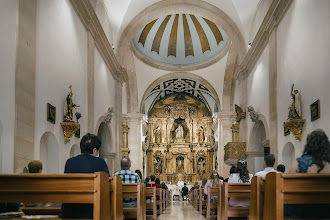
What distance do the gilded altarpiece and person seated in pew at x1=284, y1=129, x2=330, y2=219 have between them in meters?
25.4

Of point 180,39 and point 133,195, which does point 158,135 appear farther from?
point 133,195

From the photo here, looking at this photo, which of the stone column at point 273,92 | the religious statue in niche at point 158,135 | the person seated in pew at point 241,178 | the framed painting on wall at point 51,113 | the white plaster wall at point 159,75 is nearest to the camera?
the person seated in pew at point 241,178

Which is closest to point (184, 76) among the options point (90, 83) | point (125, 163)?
point (90, 83)

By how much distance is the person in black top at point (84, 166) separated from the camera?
3547 mm

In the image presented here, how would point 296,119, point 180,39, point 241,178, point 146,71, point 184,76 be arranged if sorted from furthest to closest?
1. point 184,76
2. point 146,71
3. point 180,39
4. point 296,119
5. point 241,178

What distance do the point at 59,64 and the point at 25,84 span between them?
2181 mm

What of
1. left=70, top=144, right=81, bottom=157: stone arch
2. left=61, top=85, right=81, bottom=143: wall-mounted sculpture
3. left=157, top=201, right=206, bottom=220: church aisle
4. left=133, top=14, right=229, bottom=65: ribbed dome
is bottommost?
left=157, top=201, right=206, bottom=220: church aisle

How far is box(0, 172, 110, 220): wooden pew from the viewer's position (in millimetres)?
3107

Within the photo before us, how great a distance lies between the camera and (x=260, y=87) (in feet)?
40.4

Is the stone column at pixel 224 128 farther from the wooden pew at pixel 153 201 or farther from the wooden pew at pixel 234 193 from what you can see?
the wooden pew at pixel 234 193

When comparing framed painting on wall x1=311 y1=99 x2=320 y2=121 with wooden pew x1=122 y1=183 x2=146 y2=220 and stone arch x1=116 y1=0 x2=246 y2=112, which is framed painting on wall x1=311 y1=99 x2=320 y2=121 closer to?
wooden pew x1=122 y1=183 x2=146 y2=220

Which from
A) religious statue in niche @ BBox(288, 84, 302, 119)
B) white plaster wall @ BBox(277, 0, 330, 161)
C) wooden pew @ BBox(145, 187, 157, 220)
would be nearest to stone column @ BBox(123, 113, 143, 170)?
white plaster wall @ BBox(277, 0, 330, 161)

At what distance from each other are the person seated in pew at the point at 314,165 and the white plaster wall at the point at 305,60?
306cm

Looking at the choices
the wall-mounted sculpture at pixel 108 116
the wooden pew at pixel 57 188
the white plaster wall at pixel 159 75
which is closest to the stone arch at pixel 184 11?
the wall-mounted sculpture at pixel 108 116
